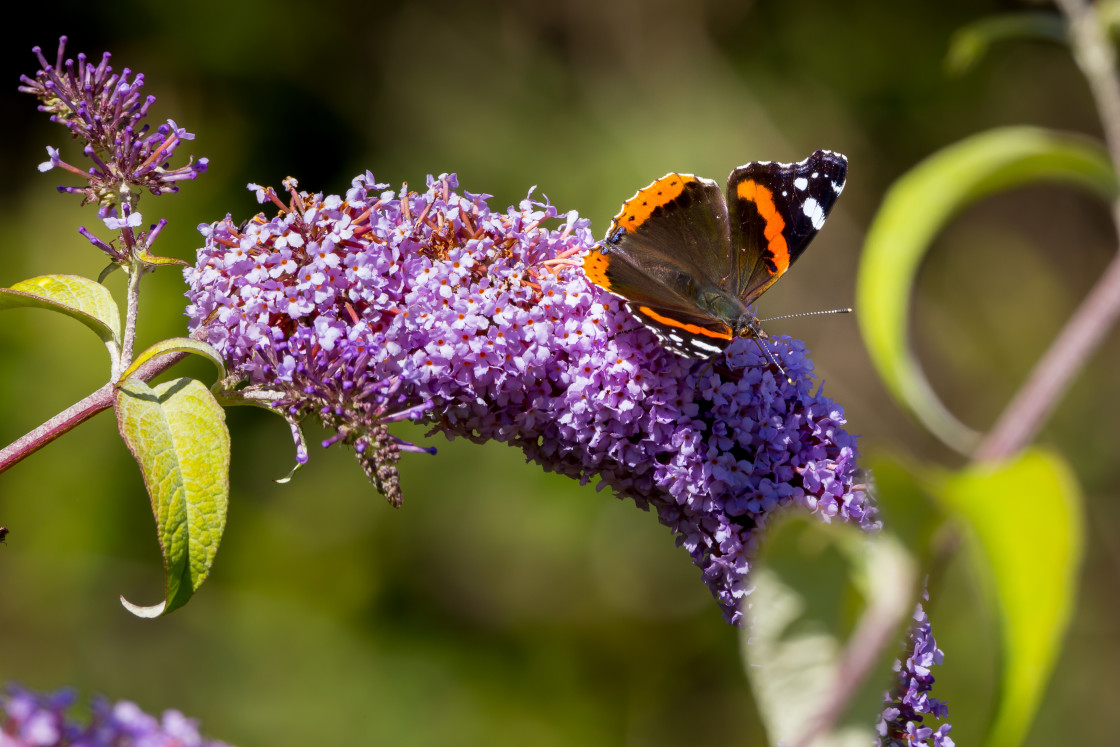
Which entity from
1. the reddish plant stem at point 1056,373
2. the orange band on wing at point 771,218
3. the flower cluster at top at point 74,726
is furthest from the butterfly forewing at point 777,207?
the flower cluster at top at point 74,726

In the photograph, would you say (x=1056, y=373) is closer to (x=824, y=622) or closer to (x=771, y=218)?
(x=824, y=622)

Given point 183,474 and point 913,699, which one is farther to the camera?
point 913,699

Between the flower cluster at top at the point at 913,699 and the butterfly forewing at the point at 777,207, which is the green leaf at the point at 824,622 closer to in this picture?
the flower cluster at top at the point at 913,699

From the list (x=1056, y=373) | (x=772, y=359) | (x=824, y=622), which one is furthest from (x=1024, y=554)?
(x=772, y=359)

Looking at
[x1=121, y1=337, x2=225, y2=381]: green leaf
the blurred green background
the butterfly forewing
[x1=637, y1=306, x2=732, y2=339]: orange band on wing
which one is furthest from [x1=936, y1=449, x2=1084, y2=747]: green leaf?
the blurred green background

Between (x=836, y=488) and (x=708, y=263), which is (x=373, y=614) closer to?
(x=708, y=263)

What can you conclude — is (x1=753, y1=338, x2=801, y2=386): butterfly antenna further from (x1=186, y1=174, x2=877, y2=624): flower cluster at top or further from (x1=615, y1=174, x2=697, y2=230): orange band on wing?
(x1=615, y1=174, x2=697, y2=230): orange band on wing
